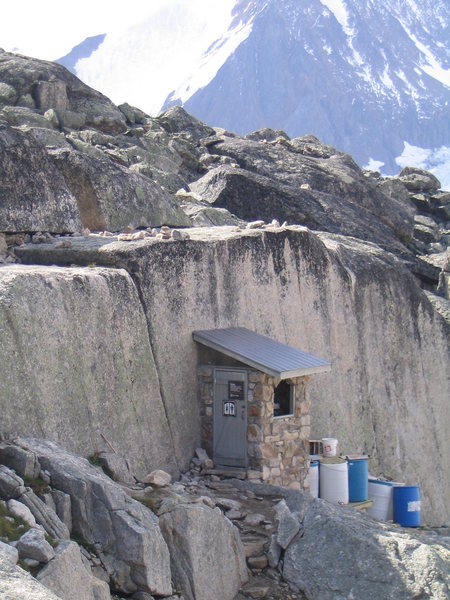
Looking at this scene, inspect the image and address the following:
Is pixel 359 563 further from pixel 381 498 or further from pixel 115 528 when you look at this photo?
pixel 381 498

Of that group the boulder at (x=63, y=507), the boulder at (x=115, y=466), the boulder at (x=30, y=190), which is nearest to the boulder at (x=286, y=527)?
the boulder at (x=115, y=466)

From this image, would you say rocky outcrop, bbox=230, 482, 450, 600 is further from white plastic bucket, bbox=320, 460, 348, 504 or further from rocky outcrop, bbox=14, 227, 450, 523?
white plastic bucket, bbox=320, 460, 348, 504

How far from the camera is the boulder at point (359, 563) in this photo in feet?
36.0

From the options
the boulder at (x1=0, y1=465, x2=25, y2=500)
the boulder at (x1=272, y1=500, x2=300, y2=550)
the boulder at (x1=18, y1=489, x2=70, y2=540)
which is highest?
the boulder at (x1=0, y1=465, x2=25, y2=500)

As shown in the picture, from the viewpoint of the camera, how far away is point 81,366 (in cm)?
1160

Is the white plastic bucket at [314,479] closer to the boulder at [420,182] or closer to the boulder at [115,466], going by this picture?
the boulder at [115,466]

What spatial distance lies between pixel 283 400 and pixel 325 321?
3.32 m

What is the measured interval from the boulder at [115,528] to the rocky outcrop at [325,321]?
3780 mm

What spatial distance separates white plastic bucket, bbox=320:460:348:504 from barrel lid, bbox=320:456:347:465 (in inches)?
1.9

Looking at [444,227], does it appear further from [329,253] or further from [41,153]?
[41,153]

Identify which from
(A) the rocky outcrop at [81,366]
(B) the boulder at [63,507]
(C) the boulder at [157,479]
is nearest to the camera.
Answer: (B) the boulder at [63,507]

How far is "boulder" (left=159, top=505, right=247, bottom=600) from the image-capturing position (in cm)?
1012

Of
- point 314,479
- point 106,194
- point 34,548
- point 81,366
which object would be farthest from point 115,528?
point 106,194

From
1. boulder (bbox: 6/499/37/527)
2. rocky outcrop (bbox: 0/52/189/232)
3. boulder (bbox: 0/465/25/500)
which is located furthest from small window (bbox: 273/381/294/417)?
boulder (bbox: 6/499/37/527)
